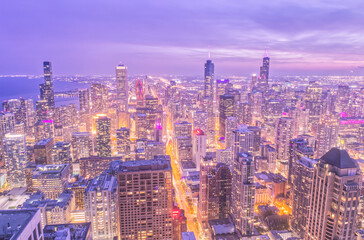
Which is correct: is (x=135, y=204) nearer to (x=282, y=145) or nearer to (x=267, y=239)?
(x=267, y=239)

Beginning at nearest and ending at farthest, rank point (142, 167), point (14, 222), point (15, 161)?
point (14, 222) → point (142, 167) → point (15, 161)

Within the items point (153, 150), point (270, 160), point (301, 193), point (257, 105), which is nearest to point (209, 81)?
point (257, 105)

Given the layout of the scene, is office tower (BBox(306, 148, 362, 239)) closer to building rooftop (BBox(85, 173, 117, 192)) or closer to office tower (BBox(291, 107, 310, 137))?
building rooftop (BBox(85, 173, 117, 192))

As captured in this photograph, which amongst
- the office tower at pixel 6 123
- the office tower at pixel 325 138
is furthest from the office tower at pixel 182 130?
the office tower at pixel 6 123

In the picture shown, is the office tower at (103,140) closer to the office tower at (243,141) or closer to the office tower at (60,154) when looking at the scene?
the office tower at (60,154)

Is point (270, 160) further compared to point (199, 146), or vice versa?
point (199, 146)

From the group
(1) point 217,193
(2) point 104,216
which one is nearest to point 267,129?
(1) point 217,193

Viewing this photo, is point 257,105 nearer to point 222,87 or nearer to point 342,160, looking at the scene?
point 222,87
